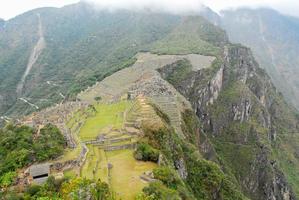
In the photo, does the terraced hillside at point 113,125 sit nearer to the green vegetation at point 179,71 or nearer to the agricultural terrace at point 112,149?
the agricultural terrace at point 112,149

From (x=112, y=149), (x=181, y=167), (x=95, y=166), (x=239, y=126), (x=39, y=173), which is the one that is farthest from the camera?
(x=239, y=126)

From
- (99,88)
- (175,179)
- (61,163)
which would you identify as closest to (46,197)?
(61,163)

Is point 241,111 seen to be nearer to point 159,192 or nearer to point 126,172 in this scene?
point 126,172

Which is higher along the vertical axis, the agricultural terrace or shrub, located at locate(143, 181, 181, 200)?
shrub, located at locate(143, 181, 181, 200)

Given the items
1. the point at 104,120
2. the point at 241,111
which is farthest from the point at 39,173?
the point at 241,111

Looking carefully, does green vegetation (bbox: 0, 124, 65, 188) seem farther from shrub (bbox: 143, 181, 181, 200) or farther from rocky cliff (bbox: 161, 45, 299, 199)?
rocky cliff (bbox: 161, 45, 299, 199)

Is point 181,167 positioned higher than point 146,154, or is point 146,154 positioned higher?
point 146,154

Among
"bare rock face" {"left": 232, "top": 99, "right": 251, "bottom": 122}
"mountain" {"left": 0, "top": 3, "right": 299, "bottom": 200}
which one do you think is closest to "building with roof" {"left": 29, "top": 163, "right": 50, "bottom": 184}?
"mountain" {"left": 0, "top": 3, "right": 299, "bottom": 200}

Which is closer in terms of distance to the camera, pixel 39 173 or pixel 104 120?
pixel 39 173
